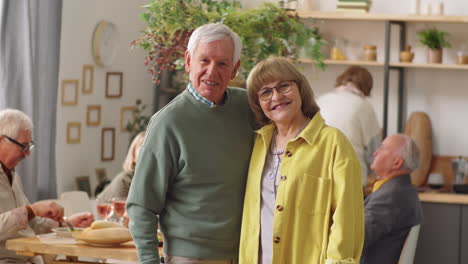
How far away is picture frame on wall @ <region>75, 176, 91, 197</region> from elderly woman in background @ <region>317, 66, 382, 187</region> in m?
1.86

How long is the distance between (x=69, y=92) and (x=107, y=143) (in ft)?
2.15

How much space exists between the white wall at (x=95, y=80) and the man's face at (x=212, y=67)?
3417 mm

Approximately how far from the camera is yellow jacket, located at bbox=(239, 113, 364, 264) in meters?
2.47

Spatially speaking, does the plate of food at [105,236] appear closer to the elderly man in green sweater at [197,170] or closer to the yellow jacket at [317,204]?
the elderly man in green sweater at [197,170]

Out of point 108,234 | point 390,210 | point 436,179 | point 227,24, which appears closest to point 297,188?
point 108,234

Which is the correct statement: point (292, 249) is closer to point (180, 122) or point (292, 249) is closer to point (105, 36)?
point (180, 122)

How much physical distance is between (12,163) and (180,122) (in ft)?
4.94

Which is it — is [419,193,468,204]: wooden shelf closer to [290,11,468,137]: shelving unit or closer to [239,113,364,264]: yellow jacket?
[290,11,468,137]: shelving unit

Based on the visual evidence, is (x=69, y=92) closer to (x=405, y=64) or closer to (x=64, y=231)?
(x=64, y=231)

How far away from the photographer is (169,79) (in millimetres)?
7066

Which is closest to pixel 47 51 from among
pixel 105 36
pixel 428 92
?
pixel 105 36

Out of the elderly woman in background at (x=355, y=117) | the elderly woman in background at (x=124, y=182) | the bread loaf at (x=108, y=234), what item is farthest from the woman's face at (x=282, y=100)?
the elderly woman in background at (x=355, y=117)

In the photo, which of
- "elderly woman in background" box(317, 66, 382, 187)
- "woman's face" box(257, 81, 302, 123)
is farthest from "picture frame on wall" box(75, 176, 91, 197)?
"woman's face" box(257, 81, 302, 123)

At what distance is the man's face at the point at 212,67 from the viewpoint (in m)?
2.58
